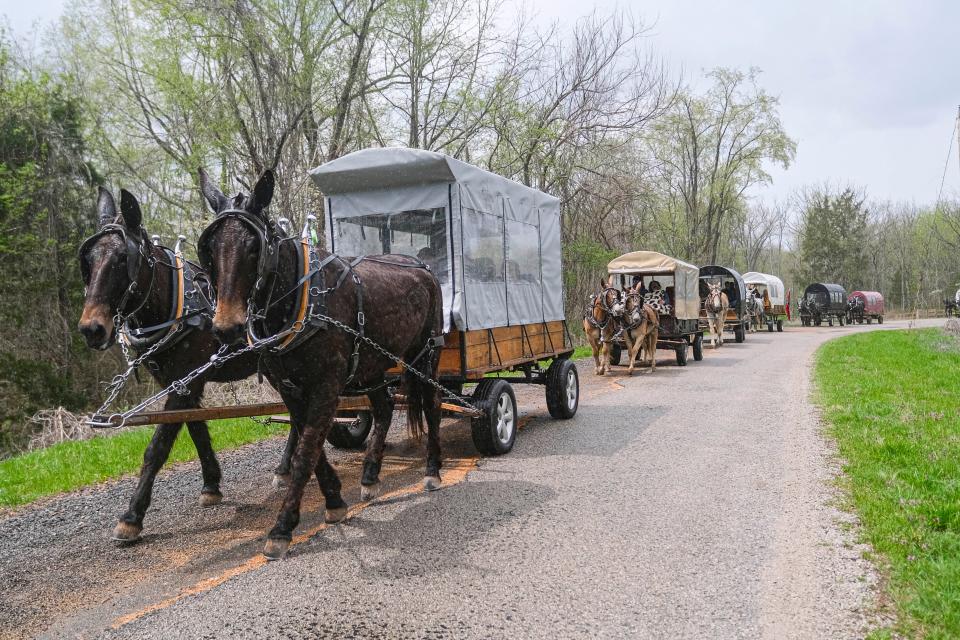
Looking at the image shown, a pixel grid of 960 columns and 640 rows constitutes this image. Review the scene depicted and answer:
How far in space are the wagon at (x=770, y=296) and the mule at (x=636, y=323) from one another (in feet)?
66.2

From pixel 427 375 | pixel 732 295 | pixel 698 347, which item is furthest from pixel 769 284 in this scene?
pixel 427 375

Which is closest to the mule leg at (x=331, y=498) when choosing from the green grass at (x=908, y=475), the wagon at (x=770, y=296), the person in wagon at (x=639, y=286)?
the green grass at (x=908, y=475)

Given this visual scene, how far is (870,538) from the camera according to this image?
14.2ft

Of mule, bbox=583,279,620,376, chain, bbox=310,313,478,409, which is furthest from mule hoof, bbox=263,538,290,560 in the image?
mule, bbox=583,279,620,376

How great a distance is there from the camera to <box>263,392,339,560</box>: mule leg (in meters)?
4.30

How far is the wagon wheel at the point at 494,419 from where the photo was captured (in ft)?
22.7

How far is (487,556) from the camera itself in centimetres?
428

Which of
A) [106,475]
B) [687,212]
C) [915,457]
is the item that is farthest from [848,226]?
[106,475]

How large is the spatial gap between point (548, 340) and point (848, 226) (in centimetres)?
6233

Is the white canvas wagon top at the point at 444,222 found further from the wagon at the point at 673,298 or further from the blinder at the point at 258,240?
the wagon at the point at 673,298

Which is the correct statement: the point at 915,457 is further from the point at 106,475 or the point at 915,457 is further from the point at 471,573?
the point at 106,475

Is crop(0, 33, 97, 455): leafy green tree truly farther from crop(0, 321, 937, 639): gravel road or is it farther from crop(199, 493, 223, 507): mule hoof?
crop(199, 493, 223, 507): mule hoof

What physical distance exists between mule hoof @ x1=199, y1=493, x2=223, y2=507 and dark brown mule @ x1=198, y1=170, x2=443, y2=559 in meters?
1.24

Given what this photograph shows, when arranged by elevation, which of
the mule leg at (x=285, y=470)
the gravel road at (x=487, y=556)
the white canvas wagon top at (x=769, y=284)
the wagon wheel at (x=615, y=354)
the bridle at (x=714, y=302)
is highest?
the white canvas wagon top at (x=769, y=284)
